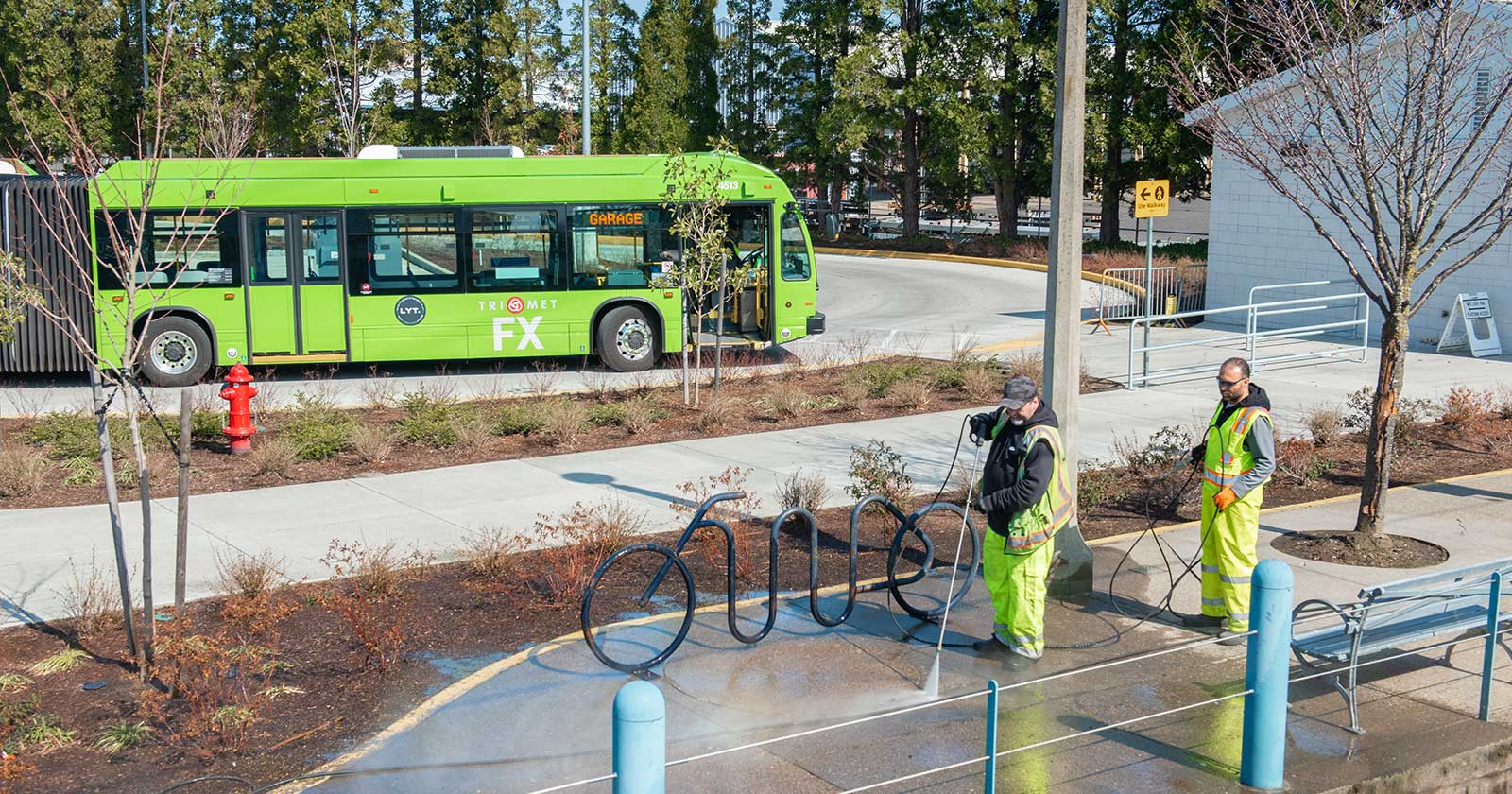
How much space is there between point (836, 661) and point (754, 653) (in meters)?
0.48

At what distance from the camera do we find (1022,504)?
710 cm

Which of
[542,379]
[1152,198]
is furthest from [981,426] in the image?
[1152,198]

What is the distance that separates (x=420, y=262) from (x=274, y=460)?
6.83 m

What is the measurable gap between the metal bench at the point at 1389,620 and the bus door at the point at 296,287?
563 inches

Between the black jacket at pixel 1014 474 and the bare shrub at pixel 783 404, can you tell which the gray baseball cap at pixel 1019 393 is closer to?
the black jacket at pixel 1014 474

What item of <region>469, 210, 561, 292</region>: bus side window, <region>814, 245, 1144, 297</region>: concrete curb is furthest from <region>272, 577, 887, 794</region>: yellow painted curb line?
<region>814, 245, 1144, 297</region>: concrete curb

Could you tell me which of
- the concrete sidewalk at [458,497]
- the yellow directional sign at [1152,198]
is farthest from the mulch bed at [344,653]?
the yellow directional sign at [1152,198]

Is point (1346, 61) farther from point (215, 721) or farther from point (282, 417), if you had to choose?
point (282, 417)

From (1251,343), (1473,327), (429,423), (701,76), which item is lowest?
A: (429,423)

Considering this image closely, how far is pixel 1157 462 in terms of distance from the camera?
38.9 ft

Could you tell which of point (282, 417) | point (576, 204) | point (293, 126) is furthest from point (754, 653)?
point (293, 126)

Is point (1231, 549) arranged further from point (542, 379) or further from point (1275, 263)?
point (1275, 263)

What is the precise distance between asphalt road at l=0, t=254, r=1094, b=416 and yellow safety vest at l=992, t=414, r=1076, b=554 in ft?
34.4

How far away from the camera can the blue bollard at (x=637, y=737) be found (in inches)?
172
